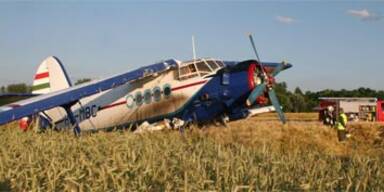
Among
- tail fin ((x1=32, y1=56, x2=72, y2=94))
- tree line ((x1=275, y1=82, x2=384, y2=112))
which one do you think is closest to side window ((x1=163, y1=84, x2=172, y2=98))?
tail fin ((x1=32, y1=56, x2=72, y2=94))

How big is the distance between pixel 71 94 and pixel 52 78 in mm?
8508

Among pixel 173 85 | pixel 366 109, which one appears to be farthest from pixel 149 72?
pixel 366 109

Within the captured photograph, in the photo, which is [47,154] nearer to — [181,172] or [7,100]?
[181,172]

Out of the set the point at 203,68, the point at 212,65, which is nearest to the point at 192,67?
the point at 203,68

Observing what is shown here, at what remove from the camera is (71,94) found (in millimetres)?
16953

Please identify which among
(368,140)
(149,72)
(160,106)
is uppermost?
(149,72)

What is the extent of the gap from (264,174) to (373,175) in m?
0.88

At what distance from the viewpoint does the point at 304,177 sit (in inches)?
167

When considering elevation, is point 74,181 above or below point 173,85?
below

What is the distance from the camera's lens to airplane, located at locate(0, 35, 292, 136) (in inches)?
659

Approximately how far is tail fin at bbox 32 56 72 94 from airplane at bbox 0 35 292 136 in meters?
5.33

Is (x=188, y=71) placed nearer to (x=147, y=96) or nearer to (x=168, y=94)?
(x=168, y=94)

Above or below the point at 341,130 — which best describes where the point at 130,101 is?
above

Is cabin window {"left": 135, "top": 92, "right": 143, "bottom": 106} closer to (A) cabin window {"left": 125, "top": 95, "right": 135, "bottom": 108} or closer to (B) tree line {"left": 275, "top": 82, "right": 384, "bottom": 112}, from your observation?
(A) cabin window {"left": 125, "top": 95, "right": 135, "bottom": 108}
